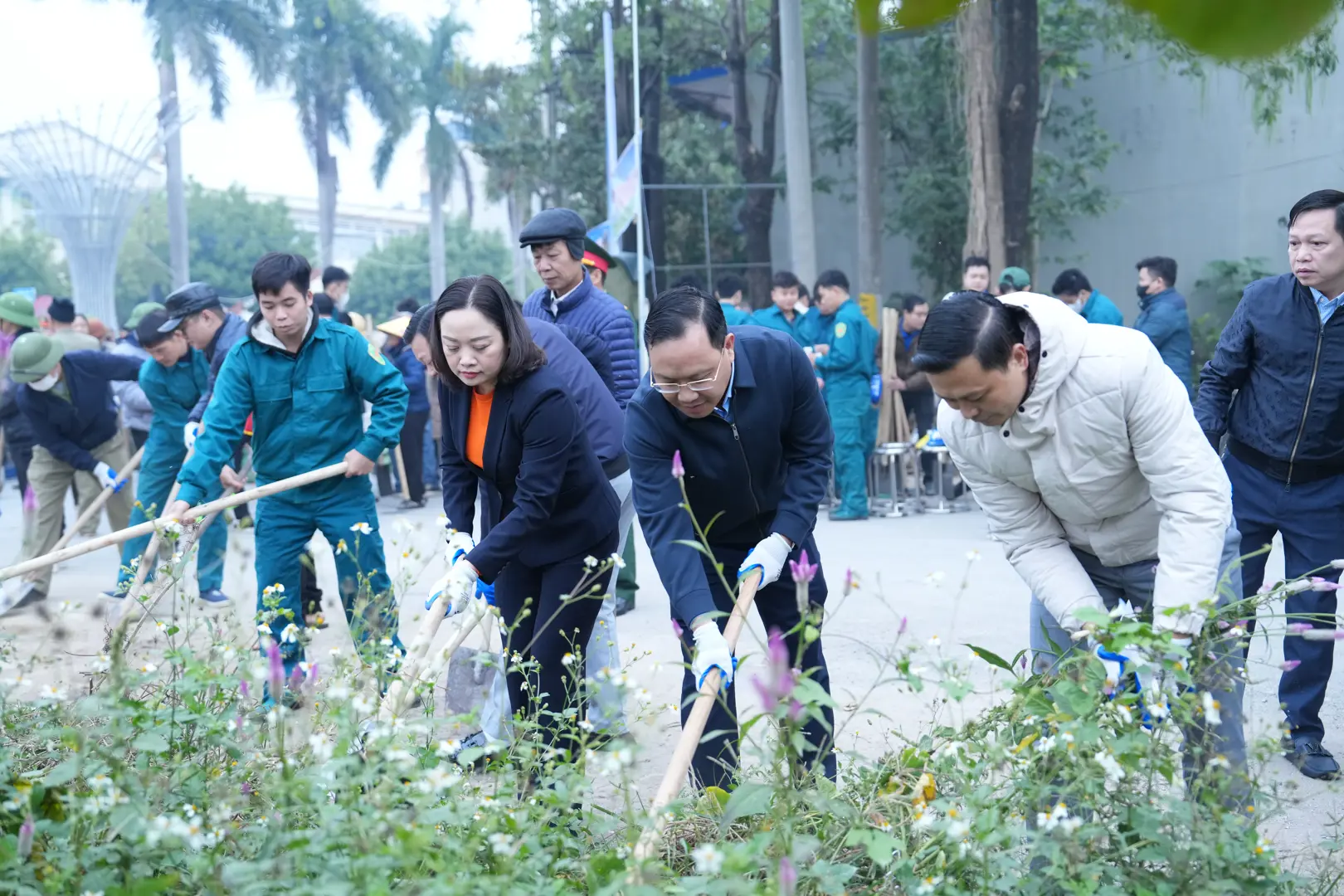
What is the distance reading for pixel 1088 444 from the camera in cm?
285

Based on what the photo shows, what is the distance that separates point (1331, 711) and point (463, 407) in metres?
3.28

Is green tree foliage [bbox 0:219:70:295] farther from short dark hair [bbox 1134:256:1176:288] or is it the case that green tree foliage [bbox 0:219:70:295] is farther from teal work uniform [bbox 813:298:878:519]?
short dark hair [bbox 1134:256:1176:288]

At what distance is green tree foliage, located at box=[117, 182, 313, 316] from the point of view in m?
52.7

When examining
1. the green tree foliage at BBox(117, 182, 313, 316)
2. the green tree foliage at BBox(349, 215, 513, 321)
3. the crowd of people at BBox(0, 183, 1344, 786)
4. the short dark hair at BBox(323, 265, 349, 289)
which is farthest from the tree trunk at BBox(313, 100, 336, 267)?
the crowd of people at BBox(0, 183, 1344, 786)

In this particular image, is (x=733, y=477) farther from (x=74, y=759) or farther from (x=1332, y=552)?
(x=1332, y=552)

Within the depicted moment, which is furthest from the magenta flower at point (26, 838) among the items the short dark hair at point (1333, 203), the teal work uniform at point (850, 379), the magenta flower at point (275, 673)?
the teal work uniform at point (850, 379)

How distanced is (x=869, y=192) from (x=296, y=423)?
10.2m

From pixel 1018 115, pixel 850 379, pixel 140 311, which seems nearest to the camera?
pixel 140 311

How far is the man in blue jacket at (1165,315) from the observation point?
841cm

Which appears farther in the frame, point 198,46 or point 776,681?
point 198,46

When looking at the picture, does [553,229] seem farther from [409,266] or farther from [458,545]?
[409,266]

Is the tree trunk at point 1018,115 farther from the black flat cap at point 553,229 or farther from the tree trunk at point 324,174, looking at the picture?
the tree trunk at point 324,174

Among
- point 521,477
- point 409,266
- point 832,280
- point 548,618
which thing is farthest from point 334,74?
point 548,618

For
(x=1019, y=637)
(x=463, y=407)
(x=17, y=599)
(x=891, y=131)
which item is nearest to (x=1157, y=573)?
(x=463, y=407)
